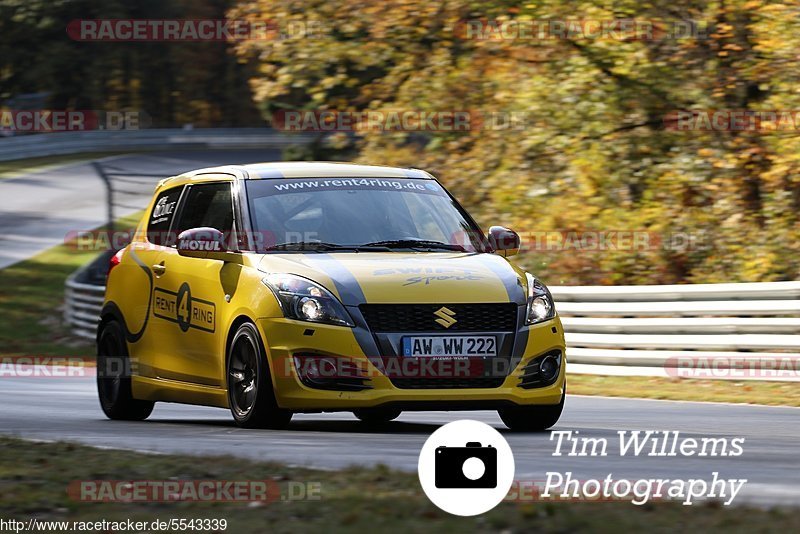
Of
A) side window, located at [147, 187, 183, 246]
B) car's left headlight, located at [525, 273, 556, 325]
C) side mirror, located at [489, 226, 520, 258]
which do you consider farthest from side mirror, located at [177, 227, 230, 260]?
car's left headlight, located at [525, 273, 556, 325]

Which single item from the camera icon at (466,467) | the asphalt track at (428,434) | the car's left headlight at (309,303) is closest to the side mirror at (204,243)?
the car's left headlight at (309,303)

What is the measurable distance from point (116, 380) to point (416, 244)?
285 cm

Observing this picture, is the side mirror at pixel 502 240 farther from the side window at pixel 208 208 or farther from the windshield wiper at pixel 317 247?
the side window at pixel 208 208

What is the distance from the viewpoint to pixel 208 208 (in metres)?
11.1

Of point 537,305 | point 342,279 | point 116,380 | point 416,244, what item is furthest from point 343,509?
point 116,380

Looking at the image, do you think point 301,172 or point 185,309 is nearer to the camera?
point 185,309

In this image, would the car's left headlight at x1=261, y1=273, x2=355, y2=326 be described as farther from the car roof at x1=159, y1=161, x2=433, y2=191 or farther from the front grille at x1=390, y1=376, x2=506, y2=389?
the car roof at x1=159, y1=161, x2=433, y2=191

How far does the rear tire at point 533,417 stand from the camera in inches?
399

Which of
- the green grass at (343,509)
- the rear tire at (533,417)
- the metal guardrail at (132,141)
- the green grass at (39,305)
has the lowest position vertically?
the metal guardrail at (132,141)

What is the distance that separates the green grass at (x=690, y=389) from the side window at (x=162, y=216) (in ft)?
16.8

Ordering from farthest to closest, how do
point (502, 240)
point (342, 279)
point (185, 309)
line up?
point (502, 240) < point (185, 309) < point (342, 279)

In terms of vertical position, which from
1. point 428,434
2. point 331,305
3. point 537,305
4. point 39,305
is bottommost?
point 39,305

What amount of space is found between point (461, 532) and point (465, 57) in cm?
1979

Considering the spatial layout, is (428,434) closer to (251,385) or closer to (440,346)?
(440,346)
